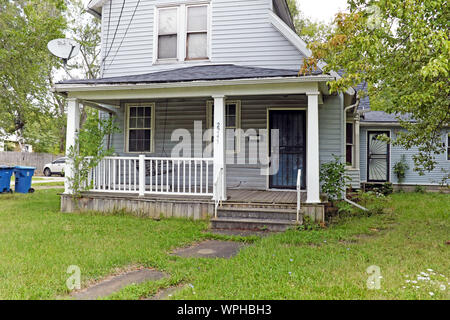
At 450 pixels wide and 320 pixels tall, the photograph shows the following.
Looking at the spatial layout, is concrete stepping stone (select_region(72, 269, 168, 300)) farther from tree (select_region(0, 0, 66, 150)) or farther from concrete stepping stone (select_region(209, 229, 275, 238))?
tree (select_region(0, 0, 66, 150))

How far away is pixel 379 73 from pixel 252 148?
4.09m

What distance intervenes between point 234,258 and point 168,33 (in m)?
7.45

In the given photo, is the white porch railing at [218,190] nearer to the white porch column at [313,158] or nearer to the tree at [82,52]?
the white porch column at [313,158]

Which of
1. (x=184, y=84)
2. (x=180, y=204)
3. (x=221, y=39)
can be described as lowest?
(x=180, y=204)

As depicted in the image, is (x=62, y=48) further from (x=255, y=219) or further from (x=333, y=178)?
(x=333, y=178)

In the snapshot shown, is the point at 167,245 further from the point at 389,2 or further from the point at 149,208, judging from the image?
the point at 389,2

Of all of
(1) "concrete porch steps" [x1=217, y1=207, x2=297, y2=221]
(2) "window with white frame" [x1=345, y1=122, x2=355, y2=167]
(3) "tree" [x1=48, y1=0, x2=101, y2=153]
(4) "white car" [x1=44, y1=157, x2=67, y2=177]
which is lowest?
(1) "concrete porch steps" [x1=217, y1=207, x2=297, y2=221]

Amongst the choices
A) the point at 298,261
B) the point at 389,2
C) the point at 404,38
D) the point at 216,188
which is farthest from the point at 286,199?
the point at 389,2

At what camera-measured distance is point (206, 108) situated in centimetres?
967

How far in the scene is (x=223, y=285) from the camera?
3.73 metres

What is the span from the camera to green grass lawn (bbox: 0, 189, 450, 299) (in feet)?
11.8

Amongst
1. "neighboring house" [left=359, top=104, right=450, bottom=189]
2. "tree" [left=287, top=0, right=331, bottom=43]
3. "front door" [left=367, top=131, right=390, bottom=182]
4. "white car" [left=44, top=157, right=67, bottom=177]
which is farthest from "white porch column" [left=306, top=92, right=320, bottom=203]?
"white car" [left=44, top=157, right=67, bottom=177]

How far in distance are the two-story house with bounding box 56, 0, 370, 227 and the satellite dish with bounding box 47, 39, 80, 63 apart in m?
1.14

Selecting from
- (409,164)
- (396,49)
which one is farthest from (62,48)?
(409,164)
